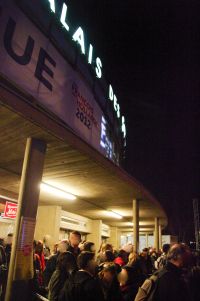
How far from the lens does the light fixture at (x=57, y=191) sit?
34.9ft

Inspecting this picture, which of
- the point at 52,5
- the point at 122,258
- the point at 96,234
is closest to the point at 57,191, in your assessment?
the point at 122,258

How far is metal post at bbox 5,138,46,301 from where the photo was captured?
5.43m

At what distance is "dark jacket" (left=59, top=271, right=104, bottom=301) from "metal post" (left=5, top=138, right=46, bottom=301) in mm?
1995

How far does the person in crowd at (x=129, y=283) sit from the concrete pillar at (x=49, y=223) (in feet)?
33.7

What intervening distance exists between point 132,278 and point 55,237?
411 inches

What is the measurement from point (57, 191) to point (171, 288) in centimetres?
854

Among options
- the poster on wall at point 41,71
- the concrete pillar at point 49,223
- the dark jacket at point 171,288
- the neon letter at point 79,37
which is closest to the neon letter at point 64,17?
the neon letter at point 79,37

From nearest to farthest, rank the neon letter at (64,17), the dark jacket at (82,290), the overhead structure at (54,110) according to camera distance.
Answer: the dark jacket at (82,290)
the overhead structure at (54,110)
the neon letter at (64,17)

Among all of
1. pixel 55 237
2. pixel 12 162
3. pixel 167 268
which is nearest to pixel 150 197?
pixel 55 237

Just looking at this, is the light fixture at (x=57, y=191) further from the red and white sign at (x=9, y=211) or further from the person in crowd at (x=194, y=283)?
the person in crowd at (x=194, y=283)

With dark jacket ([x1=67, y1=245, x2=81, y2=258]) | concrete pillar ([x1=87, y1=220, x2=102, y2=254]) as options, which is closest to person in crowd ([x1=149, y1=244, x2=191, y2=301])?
dark jacket ([x1=67, y1=245, x2=81, y2=258])

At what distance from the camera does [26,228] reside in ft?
18.9

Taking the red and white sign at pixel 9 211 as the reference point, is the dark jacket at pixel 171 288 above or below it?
below

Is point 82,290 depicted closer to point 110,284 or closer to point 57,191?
point 110,284
